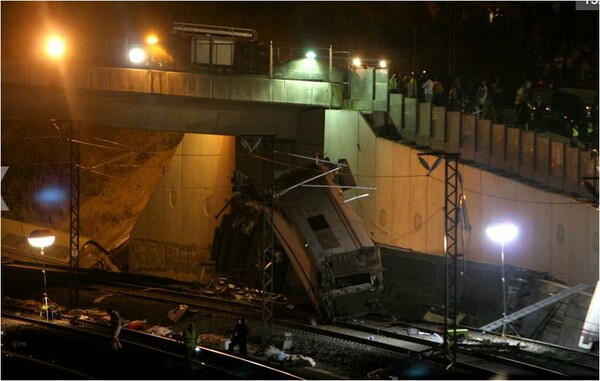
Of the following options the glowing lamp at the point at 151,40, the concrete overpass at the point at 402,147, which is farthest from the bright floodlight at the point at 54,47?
the glowing lamp at the point at 151,40

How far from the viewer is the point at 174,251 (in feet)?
130

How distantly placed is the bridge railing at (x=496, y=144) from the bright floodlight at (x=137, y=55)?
34.5 feet

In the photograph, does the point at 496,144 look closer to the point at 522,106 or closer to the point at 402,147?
the point at 522,106

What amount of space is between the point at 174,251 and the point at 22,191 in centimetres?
1238

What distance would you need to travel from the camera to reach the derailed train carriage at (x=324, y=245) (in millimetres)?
27172

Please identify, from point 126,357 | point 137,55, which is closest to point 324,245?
point 126,357

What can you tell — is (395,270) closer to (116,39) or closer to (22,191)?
(116,39)

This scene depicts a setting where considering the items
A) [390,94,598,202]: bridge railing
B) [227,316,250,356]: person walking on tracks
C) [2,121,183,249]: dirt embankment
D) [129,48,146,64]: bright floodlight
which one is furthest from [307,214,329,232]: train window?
[2,121,183,249]: dirt embankment

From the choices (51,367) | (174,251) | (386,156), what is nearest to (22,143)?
(174,251)

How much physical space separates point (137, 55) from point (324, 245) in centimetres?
1072

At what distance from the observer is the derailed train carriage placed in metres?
27.2

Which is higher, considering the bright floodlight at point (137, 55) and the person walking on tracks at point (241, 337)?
the bright floodlight at point (137, 55)

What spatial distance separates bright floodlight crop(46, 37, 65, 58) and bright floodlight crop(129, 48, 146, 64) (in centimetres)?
259

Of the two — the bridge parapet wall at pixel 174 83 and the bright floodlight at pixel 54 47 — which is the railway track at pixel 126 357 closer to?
the bridge parapet wall at pixel 174 83
